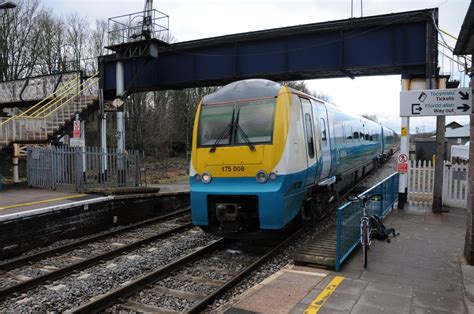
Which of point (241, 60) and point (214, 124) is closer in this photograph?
Answer: point (214, 124)

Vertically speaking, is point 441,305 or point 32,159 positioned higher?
point 32,159

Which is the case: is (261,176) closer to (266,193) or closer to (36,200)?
(266,193)

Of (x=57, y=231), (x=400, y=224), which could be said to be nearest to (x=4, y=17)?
(x=57, y=231)

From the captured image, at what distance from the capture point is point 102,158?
13742 millimetres

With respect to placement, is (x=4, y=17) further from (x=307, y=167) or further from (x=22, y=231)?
(x=307, y=167)

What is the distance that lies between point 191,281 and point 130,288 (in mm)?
1047

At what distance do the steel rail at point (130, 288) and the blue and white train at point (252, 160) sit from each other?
0.80m

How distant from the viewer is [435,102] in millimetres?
9602

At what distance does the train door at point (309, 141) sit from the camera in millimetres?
8539

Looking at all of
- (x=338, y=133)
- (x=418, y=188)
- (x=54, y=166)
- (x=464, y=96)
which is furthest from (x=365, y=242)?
(x=54, y=166)

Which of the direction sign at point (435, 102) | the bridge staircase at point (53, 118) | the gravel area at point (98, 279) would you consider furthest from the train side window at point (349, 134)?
the bridge staircase at point (53, 118)

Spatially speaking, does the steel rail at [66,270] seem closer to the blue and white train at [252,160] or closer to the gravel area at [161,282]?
the gravel area at [161,282]

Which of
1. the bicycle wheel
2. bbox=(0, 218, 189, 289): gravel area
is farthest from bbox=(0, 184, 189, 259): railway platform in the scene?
the bicycle wheel

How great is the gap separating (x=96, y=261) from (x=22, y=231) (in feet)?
8.19
